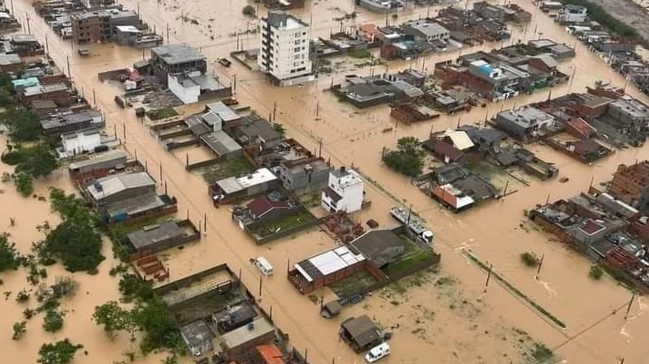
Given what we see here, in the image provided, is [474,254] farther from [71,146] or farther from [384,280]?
[71,146]

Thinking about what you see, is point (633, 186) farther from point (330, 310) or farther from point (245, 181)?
point (245, 181)

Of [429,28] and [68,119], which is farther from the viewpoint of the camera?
[429,28]

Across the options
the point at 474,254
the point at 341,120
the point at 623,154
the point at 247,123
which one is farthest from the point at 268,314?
the point at 623,154

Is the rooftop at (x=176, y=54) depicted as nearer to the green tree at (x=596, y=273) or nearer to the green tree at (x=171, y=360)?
the green tree at (x=171, y=360)

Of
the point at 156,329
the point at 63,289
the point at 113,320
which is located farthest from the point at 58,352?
the point at 63,289

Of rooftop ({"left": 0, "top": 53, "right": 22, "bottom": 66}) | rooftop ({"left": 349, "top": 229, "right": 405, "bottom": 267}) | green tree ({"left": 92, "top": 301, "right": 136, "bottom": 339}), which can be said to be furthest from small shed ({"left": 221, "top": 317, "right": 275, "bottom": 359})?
rooftop ({"left": 0, "top": 53, "right": 22, "bottom": 66})

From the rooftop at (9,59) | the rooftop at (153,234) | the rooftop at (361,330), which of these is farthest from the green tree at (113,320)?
the rooftop at (9,59)
